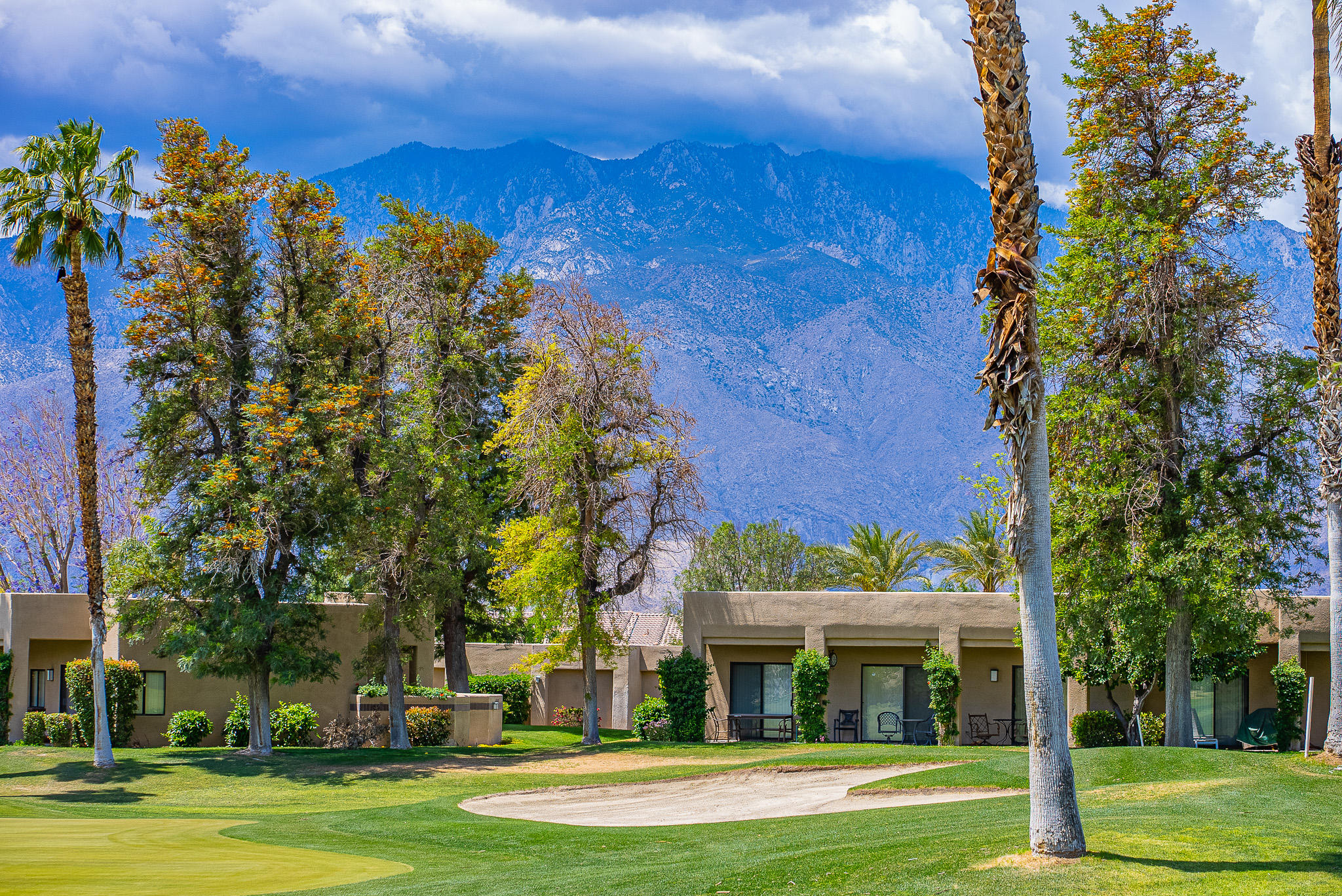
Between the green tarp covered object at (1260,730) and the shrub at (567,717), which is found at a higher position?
the green tarp covered object at (1260,730)

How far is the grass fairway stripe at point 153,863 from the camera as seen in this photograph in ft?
33.5

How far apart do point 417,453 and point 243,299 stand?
605 centimetres

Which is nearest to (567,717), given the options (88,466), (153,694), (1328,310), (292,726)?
(292,726)

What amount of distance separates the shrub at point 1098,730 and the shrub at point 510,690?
19644mm

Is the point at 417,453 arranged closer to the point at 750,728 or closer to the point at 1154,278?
the point at 750,728

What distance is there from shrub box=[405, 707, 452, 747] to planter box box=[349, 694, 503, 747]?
17 cm

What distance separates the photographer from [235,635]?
27.8 meters


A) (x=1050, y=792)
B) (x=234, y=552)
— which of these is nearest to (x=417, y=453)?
(x=234, y=552)

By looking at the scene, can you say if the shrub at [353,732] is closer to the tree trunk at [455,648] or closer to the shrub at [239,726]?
the shrub at [239,726]

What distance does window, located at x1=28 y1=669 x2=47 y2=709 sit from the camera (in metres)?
34.2

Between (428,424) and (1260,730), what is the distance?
2348cm

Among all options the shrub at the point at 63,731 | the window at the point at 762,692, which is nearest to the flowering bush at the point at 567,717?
the window at the point at 762,692

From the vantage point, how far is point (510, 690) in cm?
4219

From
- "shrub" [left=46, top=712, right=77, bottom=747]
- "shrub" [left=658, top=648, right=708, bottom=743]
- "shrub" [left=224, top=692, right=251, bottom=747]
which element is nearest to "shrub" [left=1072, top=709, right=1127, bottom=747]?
"shrub" [left=658, top=648, right=708, bottom=743]
